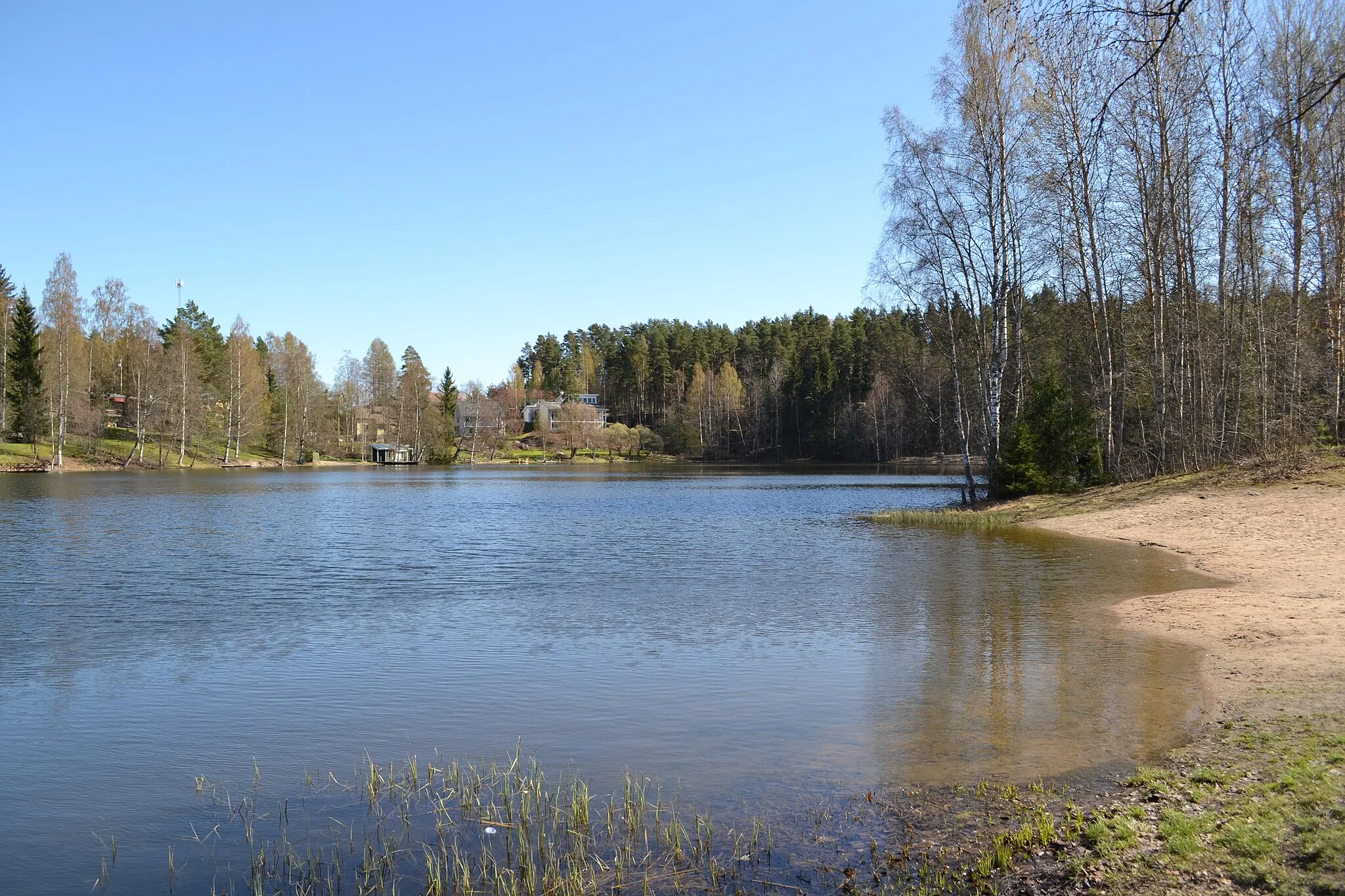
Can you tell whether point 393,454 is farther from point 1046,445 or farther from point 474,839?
point 474,839

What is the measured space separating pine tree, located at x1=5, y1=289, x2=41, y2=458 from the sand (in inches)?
3042

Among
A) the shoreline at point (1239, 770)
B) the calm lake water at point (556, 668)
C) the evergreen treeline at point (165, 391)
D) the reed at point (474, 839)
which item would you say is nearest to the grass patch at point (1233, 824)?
the shoreline at point (1239, 770)

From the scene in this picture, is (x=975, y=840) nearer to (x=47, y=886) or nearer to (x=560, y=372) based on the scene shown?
(x=47, y=886)

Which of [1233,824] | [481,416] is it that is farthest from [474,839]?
[481,416]

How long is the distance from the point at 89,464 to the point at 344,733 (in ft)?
257

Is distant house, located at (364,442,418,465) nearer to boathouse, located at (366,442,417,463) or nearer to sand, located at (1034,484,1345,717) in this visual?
boathouse, located at (366,442,417,463)

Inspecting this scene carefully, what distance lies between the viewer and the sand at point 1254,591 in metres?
9.34

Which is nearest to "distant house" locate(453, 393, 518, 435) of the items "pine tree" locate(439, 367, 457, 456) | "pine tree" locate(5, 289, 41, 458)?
"pine tree" locate(439, 367, 457, 456)

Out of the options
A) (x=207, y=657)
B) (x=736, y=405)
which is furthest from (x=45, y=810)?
(x=736, y=405)

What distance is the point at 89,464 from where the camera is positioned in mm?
73312

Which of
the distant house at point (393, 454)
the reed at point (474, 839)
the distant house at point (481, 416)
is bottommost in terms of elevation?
the reed at point (474, 839)

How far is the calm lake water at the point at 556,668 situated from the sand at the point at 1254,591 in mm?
688

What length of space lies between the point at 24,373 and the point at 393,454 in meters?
42.1

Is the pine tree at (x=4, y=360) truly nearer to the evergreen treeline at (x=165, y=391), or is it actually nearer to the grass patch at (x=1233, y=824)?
the evergreen treeline at (x=165, y=391)
